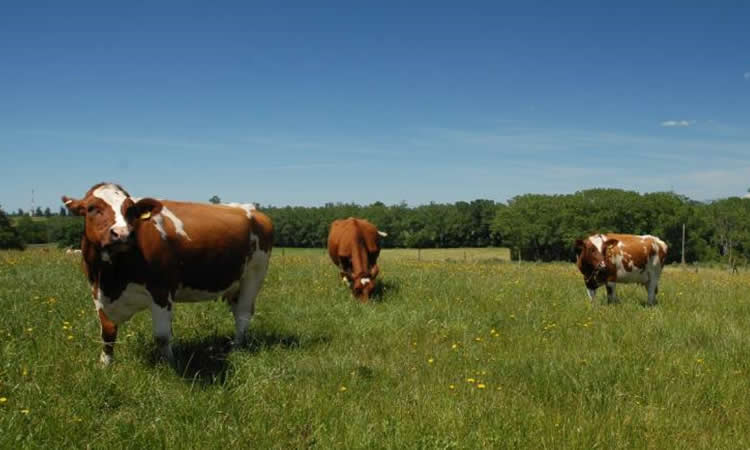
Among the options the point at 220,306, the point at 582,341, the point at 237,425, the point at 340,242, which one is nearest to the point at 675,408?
the point at 582,341

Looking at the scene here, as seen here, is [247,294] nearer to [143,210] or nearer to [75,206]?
[143,210]

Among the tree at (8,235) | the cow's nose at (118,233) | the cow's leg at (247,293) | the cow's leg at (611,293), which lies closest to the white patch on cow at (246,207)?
the cow's leg at (247,293)

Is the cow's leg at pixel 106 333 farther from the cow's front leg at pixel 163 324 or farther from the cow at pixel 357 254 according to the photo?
the cow at pixel 357 254

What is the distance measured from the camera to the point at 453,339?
7734 millimetres

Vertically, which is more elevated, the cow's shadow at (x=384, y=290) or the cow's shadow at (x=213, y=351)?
the cow's shadow at (x=384, y=290)

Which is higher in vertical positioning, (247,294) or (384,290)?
(247,294)

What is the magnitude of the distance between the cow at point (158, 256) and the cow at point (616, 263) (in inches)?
323

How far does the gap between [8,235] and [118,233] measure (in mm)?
57795

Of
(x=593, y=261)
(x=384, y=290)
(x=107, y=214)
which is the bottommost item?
(x=384, y=290)

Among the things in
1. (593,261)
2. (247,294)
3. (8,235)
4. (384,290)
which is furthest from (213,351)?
(8,235)

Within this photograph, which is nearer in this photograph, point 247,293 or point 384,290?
point 247,293

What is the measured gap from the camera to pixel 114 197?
16.7 ft

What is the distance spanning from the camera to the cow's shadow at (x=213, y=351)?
18.9ft

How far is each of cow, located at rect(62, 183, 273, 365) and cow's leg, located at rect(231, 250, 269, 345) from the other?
0.01 m
